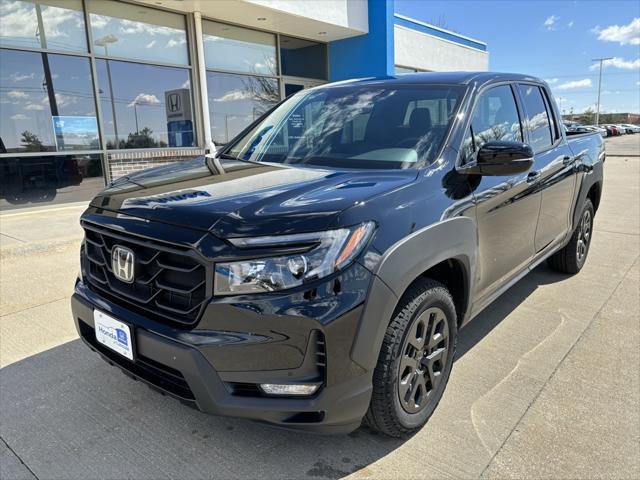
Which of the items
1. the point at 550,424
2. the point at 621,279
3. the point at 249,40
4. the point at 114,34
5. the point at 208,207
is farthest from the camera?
the point at 249,40

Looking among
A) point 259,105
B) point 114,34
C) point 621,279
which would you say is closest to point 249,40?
point 259,105

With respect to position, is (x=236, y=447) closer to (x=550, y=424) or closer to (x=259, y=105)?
(x=550, y=424)

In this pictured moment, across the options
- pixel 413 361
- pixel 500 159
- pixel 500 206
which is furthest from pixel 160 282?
pixel 500 206

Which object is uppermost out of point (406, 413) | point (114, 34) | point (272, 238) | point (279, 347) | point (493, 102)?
point (114, 34)

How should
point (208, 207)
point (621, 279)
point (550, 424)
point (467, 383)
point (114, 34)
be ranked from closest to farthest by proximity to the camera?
1. point (208, 207)
2. point (550, 424)
3. point (467, 383)
4. point (621, 279)
5. point (114, 34)

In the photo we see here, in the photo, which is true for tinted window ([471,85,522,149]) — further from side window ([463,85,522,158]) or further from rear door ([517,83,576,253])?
rear door ([517,83,576,253])

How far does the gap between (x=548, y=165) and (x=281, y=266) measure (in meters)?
2.68

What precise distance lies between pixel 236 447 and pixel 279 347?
82 cm

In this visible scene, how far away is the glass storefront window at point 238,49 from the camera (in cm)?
1101

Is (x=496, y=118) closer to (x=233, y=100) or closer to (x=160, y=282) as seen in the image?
(x=160, y=282)

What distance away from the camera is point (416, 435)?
2.48m

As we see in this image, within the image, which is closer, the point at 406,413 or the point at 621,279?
the point at 406,413

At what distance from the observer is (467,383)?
295 cm

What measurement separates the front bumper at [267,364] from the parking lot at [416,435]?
457 mm
